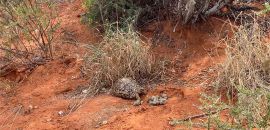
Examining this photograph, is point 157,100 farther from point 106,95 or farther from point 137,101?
point 106,95

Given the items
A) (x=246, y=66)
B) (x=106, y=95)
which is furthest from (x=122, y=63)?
(x=246, y=66)

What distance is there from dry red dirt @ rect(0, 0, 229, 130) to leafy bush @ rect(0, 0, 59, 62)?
0.76 feet

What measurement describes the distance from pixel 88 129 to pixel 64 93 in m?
0.84

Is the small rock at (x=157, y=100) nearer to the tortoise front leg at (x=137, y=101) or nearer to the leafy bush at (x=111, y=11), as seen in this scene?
the tortoise front leg at (x=137, y=101)

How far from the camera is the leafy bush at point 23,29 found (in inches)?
209

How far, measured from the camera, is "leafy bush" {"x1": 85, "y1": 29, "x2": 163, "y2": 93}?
4.73 meters

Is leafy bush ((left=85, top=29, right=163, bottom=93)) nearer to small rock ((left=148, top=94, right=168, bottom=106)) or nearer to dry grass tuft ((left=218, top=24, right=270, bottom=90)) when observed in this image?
small rock ((left=148, top=94, right=168, bottom=106))

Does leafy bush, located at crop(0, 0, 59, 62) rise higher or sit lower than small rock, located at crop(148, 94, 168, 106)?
higher

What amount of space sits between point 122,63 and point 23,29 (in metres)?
1.30

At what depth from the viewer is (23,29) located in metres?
5.33

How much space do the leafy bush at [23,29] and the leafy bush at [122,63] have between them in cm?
88

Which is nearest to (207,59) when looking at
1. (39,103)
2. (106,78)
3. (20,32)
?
(106,78)

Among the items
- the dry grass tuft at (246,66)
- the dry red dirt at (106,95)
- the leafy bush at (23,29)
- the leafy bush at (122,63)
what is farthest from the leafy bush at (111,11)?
the dry grass tuft at (246,66)

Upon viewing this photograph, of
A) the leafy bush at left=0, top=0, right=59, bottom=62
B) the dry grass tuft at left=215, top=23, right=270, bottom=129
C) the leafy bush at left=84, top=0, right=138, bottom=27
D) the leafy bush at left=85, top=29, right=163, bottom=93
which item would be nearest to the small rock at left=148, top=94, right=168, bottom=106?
the leafy bush at left=85, top=29, right=163, bottom=93
